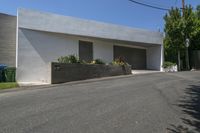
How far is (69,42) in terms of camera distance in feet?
66.6

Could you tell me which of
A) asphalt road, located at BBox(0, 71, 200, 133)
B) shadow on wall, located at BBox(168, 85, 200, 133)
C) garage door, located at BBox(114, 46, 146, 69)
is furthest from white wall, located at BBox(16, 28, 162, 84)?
shadow on wall, located at BBox(168, 85, 200, 133)

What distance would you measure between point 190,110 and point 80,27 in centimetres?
1390

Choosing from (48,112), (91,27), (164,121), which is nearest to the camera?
(164,121)

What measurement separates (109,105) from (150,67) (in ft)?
65.4

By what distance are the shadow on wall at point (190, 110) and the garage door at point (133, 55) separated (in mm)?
14466

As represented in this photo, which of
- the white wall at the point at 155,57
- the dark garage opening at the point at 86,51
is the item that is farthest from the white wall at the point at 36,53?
the white wall at the point at 155,57

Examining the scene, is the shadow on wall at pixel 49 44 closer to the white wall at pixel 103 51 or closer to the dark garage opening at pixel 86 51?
the dark garage opening at pixel 86 51

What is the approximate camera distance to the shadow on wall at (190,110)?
5836 millimetres

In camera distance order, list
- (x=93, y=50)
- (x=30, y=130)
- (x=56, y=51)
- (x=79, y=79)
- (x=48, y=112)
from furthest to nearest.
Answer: (x=93, y=50) → (x=56, y=51) → (x=79, y=79) → (x=48, y=112) → (x=30, y=130)

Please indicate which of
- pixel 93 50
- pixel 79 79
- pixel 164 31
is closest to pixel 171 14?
pixel 164 31

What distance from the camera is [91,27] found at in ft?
67.9

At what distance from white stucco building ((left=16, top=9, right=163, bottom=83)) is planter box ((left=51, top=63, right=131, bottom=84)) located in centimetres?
68

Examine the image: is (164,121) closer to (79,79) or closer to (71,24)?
(79,79)

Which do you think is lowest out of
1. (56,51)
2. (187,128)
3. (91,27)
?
(187,128)
